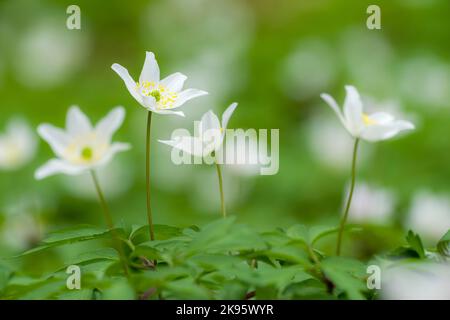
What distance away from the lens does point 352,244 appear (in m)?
2.89

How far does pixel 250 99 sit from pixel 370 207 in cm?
182

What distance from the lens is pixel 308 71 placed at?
464cm

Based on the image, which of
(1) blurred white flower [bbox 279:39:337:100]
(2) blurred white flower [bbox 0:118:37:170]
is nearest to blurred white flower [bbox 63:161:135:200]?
(2) blurred white flower [bbox 0:118:37:170]

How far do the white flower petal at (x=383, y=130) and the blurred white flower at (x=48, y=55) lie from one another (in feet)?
14.5

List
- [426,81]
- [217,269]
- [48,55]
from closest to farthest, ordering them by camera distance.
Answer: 1. [217,269]
2. [426,81]
3. [48,55]

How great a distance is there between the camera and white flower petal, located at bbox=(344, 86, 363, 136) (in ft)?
3.91

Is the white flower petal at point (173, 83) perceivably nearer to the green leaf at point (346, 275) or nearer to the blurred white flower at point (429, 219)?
the green leaf at point (346, 275)

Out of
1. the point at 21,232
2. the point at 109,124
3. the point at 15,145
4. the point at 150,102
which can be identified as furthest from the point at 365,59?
the point at 109,124

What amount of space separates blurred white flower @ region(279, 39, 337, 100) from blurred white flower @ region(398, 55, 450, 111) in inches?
17.1

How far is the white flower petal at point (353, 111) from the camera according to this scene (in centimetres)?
119

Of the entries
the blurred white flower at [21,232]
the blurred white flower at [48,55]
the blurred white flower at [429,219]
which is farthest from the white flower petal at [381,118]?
the blurred white flower at [48,55]

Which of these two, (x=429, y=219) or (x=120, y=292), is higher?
(x=120, y=292)

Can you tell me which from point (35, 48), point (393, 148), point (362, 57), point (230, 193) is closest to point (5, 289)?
point (230, 193)

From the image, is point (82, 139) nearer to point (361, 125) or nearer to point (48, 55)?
point (361, 125)
